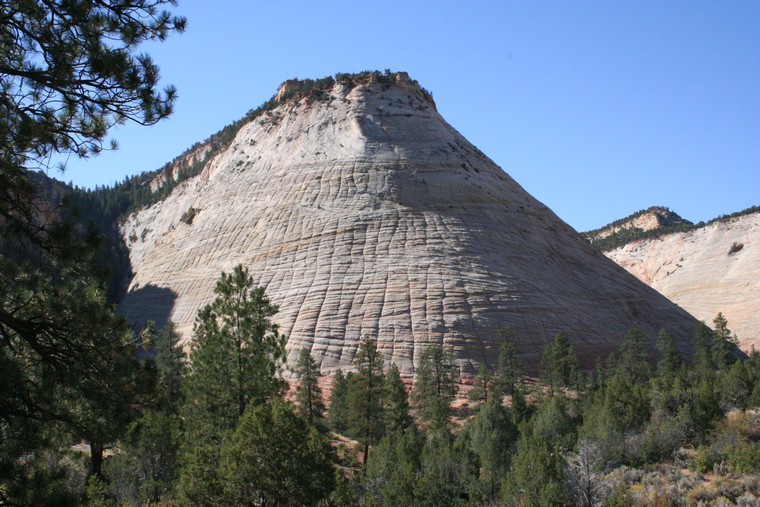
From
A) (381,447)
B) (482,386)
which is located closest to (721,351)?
(482,386)

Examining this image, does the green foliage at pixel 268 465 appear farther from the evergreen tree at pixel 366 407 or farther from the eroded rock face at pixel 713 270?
the eroded rock face at pixel 713 270

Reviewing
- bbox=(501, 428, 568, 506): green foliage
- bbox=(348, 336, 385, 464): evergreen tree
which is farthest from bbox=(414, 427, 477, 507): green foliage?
bbox=(348, 336, 385, 464): evergreen tree

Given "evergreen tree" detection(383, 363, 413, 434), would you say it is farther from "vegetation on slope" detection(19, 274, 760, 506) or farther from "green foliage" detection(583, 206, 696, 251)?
"green foliage" detection(583, 206, 696, 251)

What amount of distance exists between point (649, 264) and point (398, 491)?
88.3 metres

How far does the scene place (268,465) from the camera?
45.2 ft

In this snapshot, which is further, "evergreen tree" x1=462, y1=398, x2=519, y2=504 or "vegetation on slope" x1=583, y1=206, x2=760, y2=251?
"vegetation on slope" x1=583, y1=206, x2=760, y2=251

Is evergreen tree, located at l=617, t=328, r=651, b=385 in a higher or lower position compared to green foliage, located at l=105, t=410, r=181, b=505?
higher

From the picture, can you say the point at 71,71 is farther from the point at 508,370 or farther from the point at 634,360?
the point at 634,360

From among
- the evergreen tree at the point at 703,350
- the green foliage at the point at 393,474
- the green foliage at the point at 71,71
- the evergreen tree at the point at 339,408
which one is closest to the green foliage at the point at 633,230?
the evergreen tree at the point at 703,350

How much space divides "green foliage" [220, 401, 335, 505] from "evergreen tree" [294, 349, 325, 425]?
18423mm

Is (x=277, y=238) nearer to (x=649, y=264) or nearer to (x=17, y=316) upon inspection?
(x=17, y=316)

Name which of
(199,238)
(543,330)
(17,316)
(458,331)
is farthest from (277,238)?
(17,316)

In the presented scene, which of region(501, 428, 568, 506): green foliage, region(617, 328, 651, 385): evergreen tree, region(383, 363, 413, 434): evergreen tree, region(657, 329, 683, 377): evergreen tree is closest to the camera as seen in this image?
region(501, 428, 568, 506): green foliage

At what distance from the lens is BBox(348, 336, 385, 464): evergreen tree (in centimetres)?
2898
